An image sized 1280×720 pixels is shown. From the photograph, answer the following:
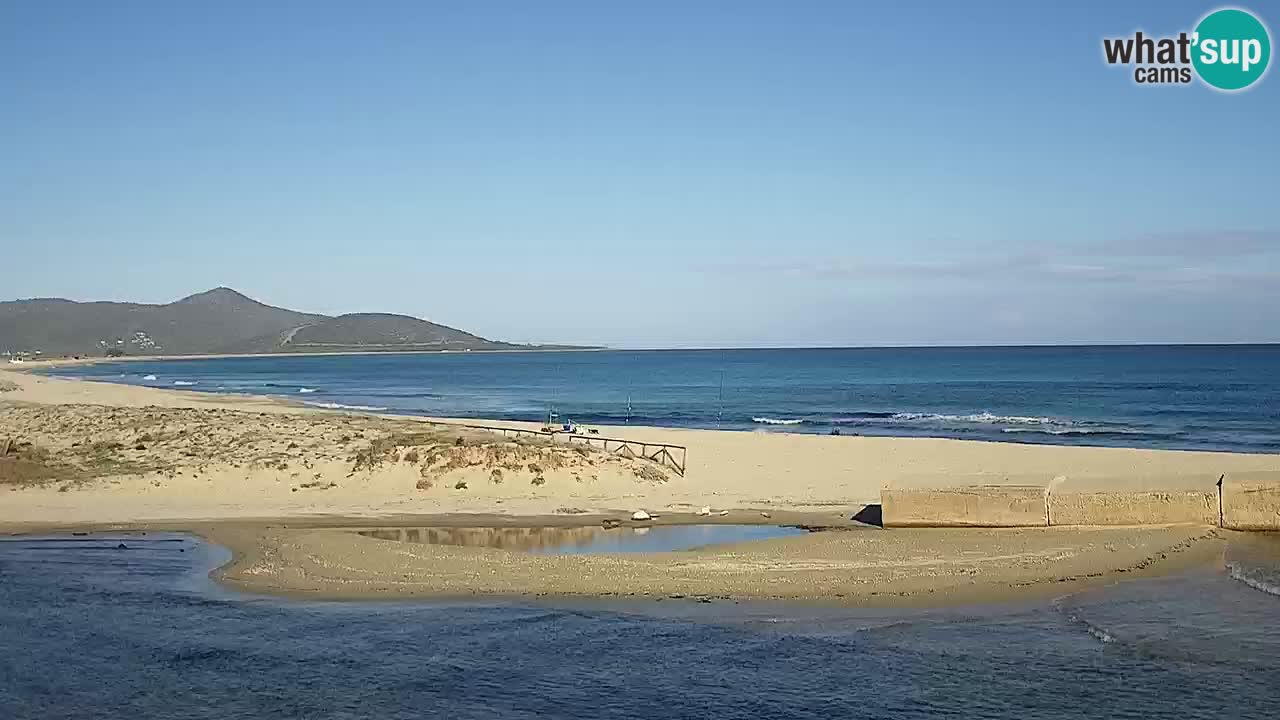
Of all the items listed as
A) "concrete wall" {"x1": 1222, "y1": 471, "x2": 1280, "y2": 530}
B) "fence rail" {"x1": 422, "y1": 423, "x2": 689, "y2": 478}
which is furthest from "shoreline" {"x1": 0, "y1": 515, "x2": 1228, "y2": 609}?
"fence rail" {"x1": 422, "y1": 423, "x2": 689, "y2": 478}

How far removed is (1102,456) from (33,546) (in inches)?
977

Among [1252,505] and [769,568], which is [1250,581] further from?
[769,568]

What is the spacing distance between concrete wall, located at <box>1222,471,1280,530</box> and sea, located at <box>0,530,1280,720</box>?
2661 mm

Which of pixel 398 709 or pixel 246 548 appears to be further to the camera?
pixel 246 548

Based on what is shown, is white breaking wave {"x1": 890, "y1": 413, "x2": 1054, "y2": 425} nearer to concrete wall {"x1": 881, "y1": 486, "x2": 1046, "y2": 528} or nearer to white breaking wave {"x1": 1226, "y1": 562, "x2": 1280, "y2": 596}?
concrete wall {"x1": 881, "y1": 486, "x2": 1046, "y2": 528}

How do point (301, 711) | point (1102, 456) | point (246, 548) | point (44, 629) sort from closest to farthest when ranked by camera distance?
point (301, 711), point (44, 629), point (246, 548), point (1102, 456)

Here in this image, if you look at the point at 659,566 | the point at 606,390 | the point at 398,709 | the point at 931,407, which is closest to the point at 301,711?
the point at 398,709

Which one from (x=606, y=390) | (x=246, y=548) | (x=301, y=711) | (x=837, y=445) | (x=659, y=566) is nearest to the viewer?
(x=301, y=711)

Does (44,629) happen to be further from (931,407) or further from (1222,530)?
(931,407)

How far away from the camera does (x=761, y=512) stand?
20.6 metres

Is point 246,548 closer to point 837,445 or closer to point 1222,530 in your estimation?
point 1222,530

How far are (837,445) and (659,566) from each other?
1970 cm

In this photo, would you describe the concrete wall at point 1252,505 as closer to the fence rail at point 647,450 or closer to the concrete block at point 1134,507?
the concrete block at point 1134,507

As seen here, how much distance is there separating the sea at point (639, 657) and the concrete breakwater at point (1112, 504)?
2670 millimetres
